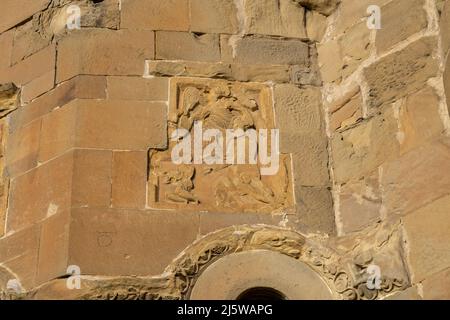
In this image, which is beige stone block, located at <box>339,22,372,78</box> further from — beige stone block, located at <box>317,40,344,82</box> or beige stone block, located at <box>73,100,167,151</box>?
beige stone block, located at <box>73,100,167,151</box>

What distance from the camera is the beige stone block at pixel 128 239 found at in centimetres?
682

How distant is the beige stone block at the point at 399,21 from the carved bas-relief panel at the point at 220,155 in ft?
2.83

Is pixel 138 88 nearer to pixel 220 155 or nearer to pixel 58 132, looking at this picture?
pixel 58 132

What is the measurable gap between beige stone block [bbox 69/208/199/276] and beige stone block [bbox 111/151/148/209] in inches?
3.0

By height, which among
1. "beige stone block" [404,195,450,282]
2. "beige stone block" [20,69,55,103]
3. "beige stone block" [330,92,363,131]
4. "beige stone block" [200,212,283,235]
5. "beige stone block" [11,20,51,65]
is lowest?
"beige stone block" [404,195,450,282]

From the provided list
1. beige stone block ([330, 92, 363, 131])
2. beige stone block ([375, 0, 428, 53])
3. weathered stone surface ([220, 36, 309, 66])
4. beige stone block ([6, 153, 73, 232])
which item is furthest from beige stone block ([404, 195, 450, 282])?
beige stone block ([6, 153, 73, 232])

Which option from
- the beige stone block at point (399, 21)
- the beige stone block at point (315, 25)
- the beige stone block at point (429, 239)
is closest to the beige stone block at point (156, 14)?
the beige stone block at point (315, 25)

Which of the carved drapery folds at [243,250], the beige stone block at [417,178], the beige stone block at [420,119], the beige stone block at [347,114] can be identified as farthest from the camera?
the beige stone block at [347,114]

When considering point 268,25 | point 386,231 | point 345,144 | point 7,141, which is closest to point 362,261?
point 386,231

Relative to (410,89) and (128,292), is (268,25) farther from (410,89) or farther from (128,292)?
(128,292)

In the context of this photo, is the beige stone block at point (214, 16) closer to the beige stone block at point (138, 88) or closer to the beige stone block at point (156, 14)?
the beige stone block at point (156, 14)

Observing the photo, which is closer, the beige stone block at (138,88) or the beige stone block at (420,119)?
the beige stone block at (420,119)

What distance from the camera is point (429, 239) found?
262 inches

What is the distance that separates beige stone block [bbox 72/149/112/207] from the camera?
7.05m
